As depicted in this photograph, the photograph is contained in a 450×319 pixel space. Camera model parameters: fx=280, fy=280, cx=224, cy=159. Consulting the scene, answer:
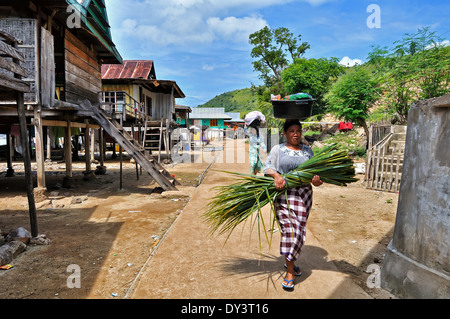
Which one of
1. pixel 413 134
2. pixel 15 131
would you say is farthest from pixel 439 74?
pixel 15 131

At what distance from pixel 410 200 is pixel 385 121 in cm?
1317

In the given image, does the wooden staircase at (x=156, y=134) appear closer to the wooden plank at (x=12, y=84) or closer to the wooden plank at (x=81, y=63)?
the wooden plank at (x=81, y=63)

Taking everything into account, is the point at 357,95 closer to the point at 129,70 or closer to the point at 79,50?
the point at 79,50

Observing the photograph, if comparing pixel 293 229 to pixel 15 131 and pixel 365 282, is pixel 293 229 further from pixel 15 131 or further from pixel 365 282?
pixel 15 131

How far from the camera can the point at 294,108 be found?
269 cm

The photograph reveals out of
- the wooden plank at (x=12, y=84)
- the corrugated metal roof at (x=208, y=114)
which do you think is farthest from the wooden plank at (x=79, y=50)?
the corrugated metal roof at (x=208, y=114)

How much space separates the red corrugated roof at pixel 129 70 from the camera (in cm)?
1731

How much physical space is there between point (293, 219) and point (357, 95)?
12.2m

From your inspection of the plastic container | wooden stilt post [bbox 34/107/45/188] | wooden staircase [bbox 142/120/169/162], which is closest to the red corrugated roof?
wooden staircase [bbox 142/120/169/162]

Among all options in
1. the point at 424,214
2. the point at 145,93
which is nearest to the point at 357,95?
the point at 424,214

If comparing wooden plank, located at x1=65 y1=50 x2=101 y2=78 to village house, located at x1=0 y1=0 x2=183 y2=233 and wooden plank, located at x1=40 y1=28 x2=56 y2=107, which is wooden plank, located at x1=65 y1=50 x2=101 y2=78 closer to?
village house, located at x1=0 y1=0 x2=183 y2=233

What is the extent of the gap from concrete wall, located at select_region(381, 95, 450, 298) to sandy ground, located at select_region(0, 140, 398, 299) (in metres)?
0.33

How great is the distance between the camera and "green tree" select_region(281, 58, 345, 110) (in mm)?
20219

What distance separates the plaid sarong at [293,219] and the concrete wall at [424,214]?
2.82 feet
